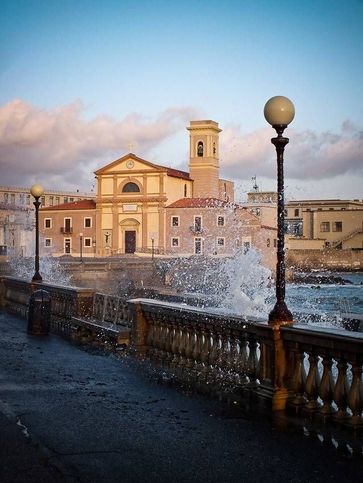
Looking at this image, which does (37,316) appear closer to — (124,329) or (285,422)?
(124,329)

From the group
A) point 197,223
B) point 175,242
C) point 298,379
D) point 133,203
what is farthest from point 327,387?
point 133,203

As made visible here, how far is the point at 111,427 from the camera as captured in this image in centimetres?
703

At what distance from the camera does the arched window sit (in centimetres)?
8100

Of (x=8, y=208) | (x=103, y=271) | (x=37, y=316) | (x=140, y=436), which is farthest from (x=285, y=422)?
(x=8, y=208)

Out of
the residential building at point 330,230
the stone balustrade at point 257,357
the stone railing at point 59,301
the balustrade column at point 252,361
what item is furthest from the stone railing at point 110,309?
the residential building at point 330,230

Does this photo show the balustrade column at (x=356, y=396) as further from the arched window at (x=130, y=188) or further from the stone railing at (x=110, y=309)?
the arched window at (x=130, y=188)

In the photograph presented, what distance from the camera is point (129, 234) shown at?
81.0m

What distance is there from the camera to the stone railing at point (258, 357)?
688 centimetres

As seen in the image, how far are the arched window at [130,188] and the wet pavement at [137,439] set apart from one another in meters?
71.4

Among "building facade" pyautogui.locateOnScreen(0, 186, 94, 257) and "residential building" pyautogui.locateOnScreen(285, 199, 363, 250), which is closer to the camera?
"building facade" pyautogui.locateOnScreen(0, 186, 94, 257)

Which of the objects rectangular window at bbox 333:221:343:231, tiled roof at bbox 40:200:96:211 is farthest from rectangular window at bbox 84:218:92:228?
rectangular window at bbox 333:221:343:231

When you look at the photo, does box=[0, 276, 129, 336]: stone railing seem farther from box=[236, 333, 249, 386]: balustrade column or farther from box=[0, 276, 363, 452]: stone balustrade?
box=[236, 333, 249, 386]: balustrade column

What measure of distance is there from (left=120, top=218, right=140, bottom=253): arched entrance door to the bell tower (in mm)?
11464

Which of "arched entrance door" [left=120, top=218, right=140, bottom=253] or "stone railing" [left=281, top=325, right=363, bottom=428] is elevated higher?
"arched entrance door" [left=120, top=218, right=140, bottom=253]
